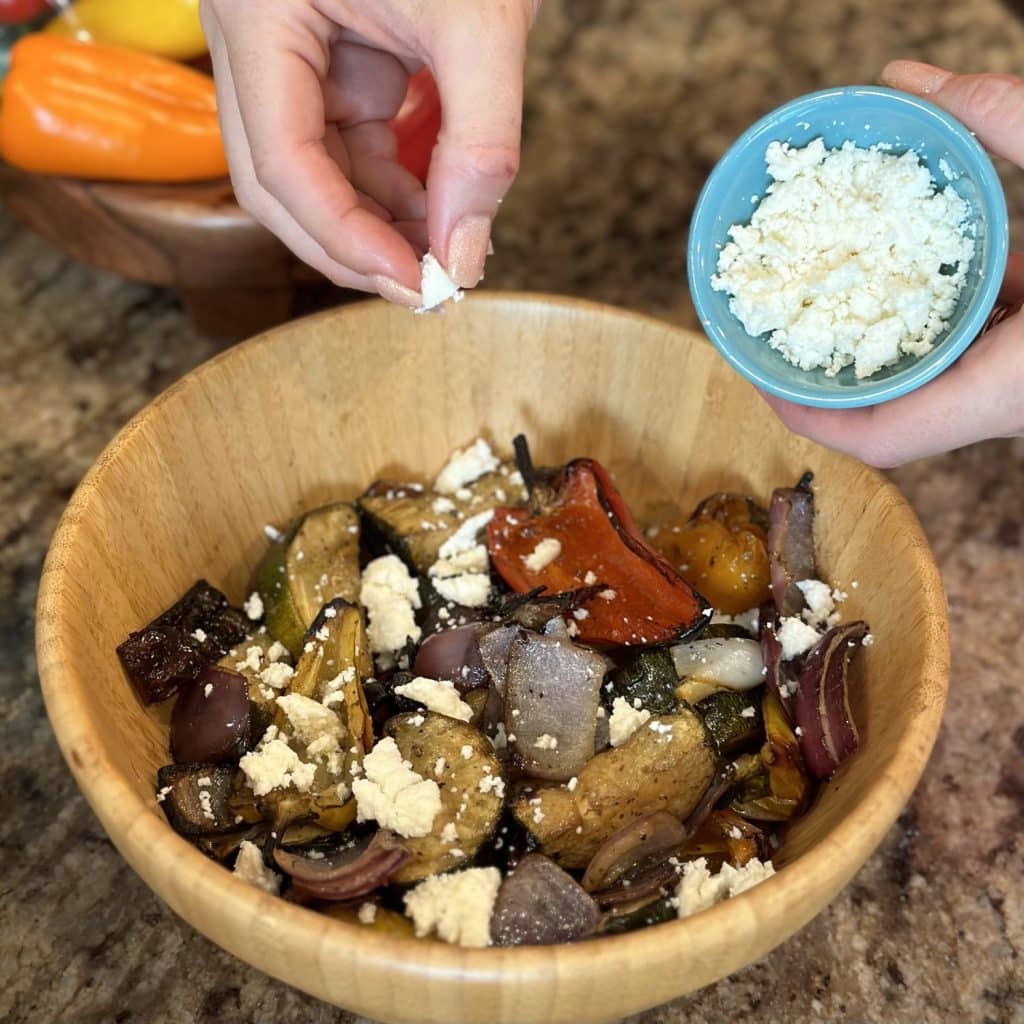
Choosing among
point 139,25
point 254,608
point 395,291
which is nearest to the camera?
point 395,291

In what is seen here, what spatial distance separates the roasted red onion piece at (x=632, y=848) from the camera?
2.94 ft

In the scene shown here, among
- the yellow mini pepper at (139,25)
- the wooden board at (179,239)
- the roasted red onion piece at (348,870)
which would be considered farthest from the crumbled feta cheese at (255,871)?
the yellow mini pepper at (139,25)

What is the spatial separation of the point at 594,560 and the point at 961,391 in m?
0.38

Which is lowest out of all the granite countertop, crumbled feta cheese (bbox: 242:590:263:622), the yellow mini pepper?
the granite countertop

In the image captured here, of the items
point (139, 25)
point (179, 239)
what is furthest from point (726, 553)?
point (139, 25)

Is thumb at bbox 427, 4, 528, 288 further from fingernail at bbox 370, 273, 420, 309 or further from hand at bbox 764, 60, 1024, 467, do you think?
hand at bbox 764, 60, 1024, 467

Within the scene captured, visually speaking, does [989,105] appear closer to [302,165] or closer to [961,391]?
[961,391]

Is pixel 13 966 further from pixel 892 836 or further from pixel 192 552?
pixel 892 836

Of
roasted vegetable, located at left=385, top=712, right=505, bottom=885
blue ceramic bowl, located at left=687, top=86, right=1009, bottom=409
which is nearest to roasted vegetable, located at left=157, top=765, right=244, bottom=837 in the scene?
roasted vegetable, located at left=385, top=712, right=505, bottom=885

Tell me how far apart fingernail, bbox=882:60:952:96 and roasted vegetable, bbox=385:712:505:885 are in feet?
2.35

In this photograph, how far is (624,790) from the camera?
36.5 inches

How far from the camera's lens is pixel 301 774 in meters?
0.93

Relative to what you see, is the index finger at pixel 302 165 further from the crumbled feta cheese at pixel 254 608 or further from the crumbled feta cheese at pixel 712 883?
the crumbled feta cheese at pixel 712 883

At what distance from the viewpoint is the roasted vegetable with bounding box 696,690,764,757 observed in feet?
3.33
